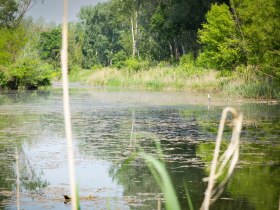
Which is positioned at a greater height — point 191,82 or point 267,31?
point 267,31

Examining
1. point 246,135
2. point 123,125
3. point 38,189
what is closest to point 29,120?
point 123,125

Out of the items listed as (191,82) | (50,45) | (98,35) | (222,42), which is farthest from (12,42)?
(98,35)

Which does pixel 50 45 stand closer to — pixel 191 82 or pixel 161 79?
pixel 161 79

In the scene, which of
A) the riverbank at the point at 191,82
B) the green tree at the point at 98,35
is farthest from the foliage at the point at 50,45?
the riverbank at the point at 191,82

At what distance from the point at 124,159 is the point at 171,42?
184ft

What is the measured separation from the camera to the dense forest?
107ft

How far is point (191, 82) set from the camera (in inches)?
1679

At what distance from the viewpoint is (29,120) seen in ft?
64.2

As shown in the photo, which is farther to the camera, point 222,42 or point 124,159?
point 222,42

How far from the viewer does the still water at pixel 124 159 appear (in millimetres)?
7934

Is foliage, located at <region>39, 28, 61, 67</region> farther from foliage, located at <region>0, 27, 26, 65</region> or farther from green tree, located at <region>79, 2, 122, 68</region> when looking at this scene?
foliage, located at <region>0, 27, 26, 65</region>

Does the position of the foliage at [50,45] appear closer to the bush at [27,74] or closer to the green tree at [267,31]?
the bush at [27,74]

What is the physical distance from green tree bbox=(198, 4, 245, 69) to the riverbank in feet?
3.07

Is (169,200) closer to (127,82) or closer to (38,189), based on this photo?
(38,189)
